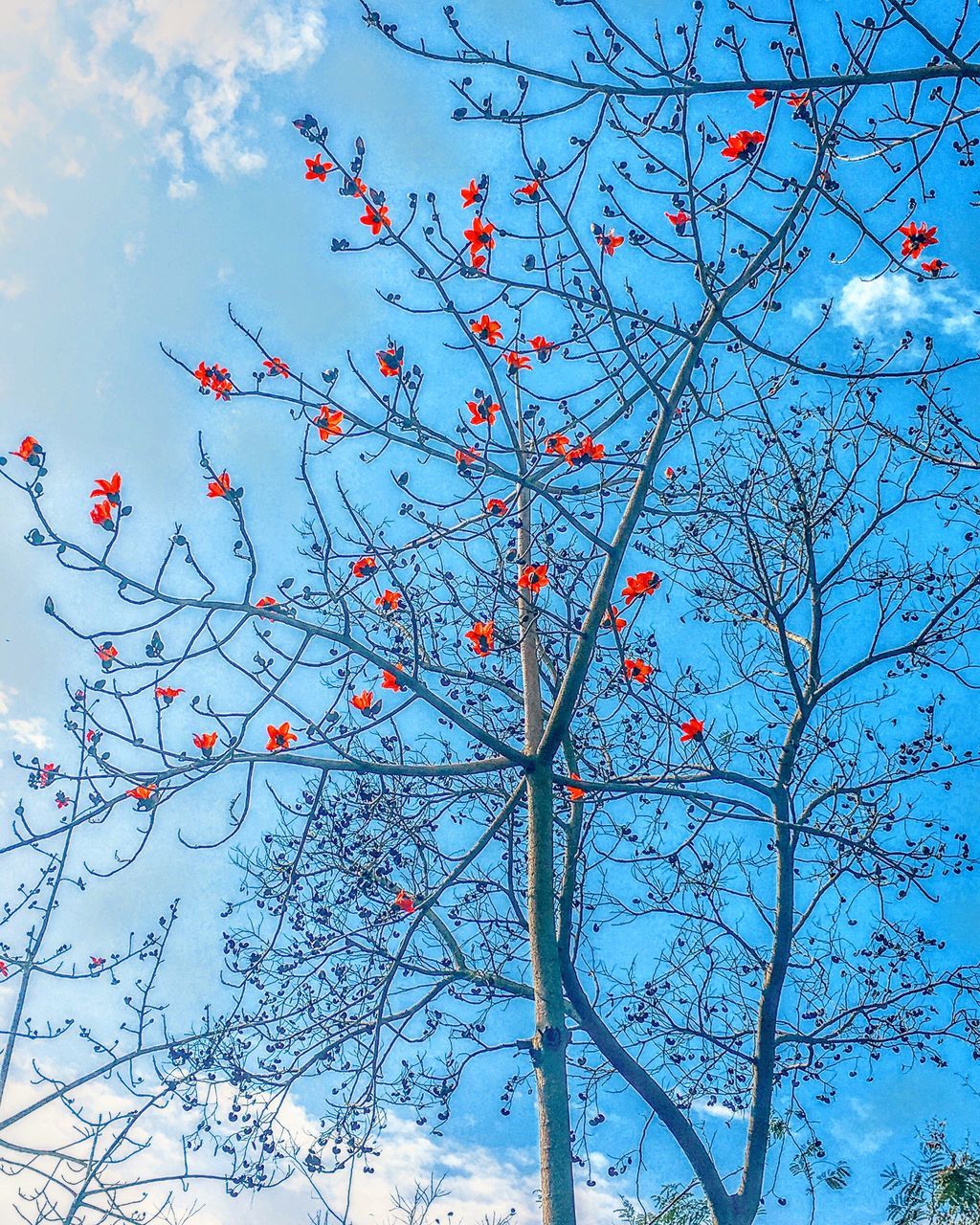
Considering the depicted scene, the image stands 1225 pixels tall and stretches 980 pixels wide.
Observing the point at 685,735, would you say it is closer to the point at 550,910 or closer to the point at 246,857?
the point at 550,910

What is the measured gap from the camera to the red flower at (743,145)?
11.4 ft

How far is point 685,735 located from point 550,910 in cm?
113

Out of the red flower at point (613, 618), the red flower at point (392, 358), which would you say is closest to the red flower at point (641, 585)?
the red flower at point (613, 618)

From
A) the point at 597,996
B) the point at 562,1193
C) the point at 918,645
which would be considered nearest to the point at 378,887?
the point at 597,996

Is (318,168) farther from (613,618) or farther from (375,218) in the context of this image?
(613,618)

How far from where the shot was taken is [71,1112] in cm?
550

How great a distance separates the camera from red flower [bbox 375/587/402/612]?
180 inches

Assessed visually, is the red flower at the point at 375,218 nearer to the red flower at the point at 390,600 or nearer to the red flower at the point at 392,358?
the red flower at the point at 392,358

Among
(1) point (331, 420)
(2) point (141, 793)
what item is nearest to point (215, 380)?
(1) point (331, 420)

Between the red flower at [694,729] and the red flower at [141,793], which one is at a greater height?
the red flower at [694,729]

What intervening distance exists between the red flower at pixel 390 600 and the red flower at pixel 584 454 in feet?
4.31

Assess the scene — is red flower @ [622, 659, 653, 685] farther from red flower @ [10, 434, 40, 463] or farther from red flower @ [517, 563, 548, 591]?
red flower @ [10, 434, 40, 463]

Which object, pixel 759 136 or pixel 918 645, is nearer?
pixel 759 136

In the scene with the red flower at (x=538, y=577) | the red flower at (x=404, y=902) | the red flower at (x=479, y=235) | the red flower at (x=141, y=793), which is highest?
the red flower at (x=479, y=235)
